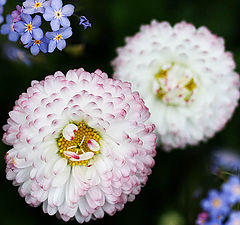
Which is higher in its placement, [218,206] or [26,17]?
[26,17]

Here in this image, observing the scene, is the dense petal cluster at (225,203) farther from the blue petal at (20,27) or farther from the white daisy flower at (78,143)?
the blue petal at (20,27)

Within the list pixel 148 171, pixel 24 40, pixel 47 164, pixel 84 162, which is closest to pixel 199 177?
pixel 148 171

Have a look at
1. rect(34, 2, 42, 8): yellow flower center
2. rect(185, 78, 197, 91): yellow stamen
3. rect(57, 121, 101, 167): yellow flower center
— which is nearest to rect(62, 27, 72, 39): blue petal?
rect(34, 2, 42, 8): yellow flower center

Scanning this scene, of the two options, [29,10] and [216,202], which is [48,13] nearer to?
[29,10]

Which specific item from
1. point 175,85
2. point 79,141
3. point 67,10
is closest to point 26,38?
point 67,10

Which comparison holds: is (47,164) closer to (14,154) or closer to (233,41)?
(14,154)

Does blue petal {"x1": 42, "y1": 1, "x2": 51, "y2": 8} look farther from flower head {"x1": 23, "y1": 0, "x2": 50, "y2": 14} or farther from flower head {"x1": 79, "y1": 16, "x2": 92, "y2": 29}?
flower head {"x1": 79, "y1": 16, "x2": 92, "y2": 29}
